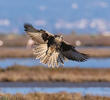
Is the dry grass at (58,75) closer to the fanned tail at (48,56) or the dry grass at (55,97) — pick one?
the dry grass at (55,97)

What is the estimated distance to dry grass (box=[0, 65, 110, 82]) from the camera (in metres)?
24.7

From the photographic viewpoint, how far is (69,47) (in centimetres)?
1405

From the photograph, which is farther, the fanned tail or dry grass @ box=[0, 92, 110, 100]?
dry grass @ box=[0, 92, 110, 100]

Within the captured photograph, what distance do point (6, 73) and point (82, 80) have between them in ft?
10.7

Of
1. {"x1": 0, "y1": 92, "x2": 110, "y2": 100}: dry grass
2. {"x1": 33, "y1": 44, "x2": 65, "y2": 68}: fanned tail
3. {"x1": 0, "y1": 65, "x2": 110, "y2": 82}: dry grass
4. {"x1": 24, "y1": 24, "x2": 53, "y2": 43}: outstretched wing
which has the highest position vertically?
{"x1": 24, "y1": 24, "x2": 53, "y2": 43}: outstretched wing

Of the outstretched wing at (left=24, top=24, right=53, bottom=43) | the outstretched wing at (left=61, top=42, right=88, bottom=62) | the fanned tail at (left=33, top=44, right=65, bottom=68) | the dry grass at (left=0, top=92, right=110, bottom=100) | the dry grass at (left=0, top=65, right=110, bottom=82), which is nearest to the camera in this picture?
the fanned tail at (left=33, top=44, right=65, bottom=68)

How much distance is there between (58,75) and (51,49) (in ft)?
37.3

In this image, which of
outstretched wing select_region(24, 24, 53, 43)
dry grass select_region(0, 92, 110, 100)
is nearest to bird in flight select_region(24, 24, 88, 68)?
outstretched wing select_region(24, 24, 53, 43)

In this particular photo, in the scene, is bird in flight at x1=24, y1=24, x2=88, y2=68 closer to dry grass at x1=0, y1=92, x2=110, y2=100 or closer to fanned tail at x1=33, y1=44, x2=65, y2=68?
fanned tail at x1=33, y1=44, x2=65, y2=68

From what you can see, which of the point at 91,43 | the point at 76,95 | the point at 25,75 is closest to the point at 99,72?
the point at 25,75

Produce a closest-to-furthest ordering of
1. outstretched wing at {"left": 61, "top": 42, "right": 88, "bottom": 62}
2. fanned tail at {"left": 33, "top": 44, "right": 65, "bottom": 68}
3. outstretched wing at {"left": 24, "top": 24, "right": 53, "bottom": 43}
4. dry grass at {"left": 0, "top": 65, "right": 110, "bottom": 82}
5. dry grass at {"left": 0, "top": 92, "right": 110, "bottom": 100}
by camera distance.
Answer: fanned tail at {"left": 33, "top": 44, "right": 65, "bottom": 68} → outstretched wing at {"left": 61, "top": 42, "right": 88, "bottom": 62} → outstretched wing at {"left": 24, "top": 24, "right": 53, "bottom": 43} → dry grass at {"left": 0, "top": 92, "right": 110, "bottom": 100} → dry grass at {"left": 0, "top": 65, "right": 110, "bottom": 82}

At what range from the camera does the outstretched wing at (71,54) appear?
13.7 m

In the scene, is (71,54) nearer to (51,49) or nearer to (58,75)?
(51,49)

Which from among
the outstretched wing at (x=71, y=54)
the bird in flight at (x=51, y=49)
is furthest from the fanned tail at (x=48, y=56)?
the outstretched wing at (x=71, y=54)
